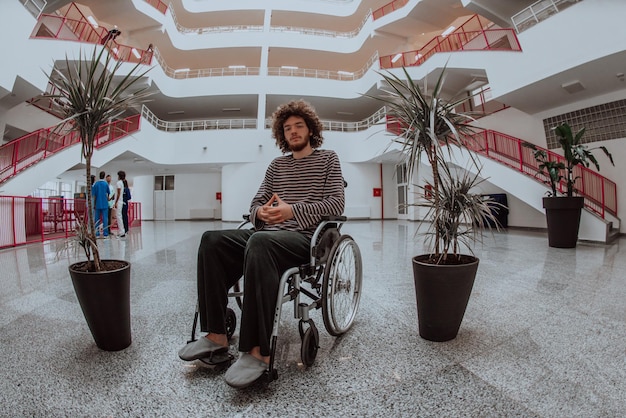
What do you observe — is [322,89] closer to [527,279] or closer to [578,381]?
[527,279]

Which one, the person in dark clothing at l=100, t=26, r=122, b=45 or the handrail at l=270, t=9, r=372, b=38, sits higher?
the handrail at l=270, t=9, r=372, b=38

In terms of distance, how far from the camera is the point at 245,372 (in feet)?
4.05

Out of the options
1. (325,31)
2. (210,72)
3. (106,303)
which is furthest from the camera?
(325,31)

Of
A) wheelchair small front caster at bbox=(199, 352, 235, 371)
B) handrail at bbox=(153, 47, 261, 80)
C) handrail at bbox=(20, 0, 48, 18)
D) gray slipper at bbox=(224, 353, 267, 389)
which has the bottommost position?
wheelchair small front caster at bbox=(199, 352, 235, 371)

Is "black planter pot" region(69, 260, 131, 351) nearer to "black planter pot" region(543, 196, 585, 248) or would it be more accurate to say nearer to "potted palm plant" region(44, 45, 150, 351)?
"potted palm plant" region(44, 45, 150, 351)

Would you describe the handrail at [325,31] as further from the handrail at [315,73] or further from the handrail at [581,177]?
the handrail at [581,177]

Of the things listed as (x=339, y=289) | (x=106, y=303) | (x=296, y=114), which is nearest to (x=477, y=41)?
(x=296, y=114)

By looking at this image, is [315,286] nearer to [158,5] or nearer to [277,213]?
[277,213]

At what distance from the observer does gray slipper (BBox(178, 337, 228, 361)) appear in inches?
54.6

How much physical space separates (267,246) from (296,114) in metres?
0.94

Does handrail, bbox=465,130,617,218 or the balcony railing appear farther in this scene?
the balcony railing

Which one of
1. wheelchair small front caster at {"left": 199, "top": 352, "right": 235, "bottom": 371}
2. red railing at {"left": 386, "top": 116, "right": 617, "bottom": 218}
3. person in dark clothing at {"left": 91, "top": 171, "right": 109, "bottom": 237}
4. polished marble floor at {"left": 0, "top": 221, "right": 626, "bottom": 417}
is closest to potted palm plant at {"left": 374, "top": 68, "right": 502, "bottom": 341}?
polished marble floor at {"left": 0, "top": 221, "right": 626, "bottom": 417}

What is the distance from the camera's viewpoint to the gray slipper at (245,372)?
3.90ft

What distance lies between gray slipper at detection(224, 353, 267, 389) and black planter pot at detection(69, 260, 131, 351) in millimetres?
722
